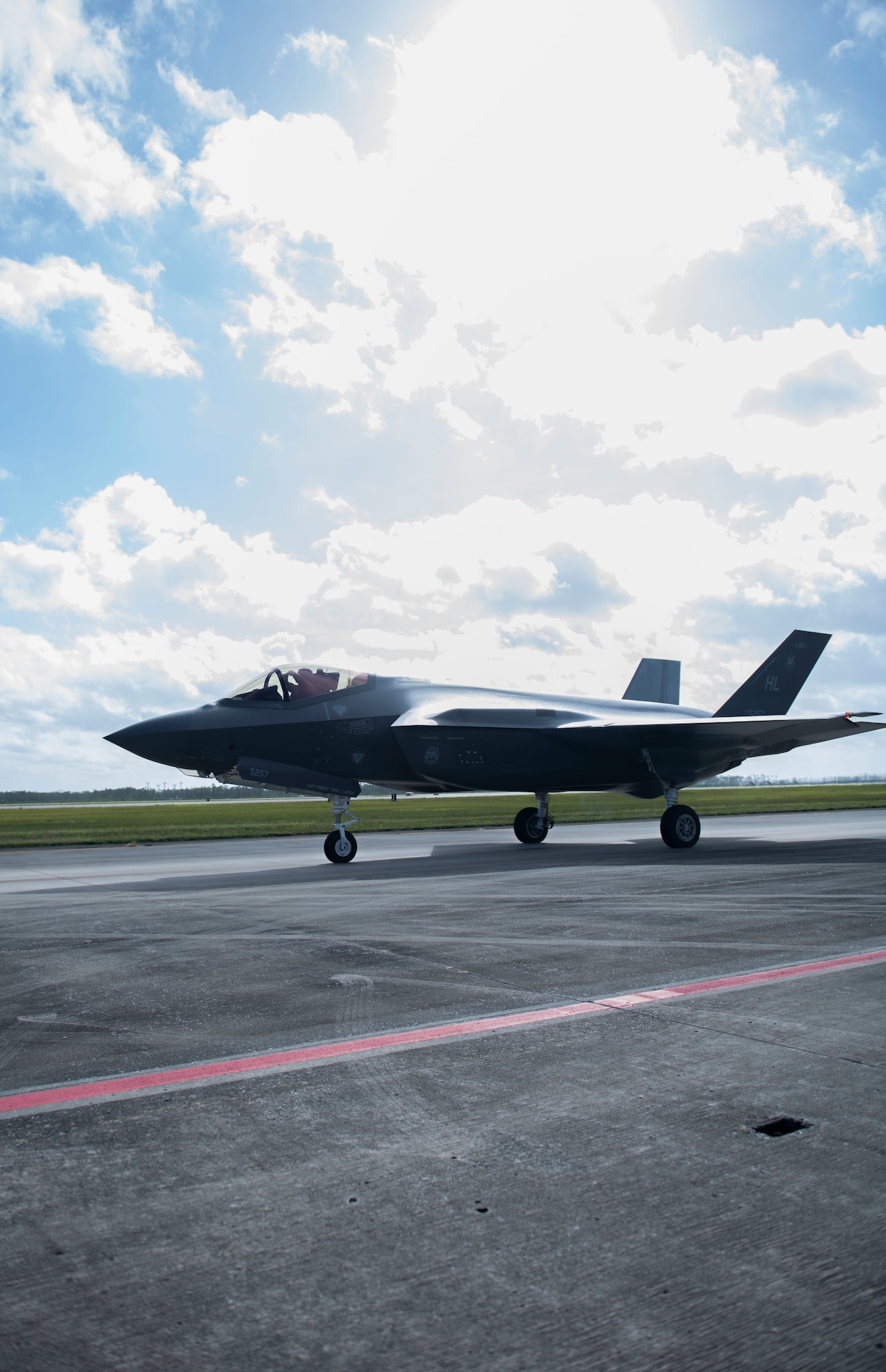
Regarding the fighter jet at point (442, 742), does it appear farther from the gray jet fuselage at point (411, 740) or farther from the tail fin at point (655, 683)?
the tail fin at point (655, 683)

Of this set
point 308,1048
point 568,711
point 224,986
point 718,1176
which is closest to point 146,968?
point 224,986

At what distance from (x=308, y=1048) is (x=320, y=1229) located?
1.93m

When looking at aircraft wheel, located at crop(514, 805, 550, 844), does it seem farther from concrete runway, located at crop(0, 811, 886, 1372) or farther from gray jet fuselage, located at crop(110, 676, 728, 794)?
concrete runway, located at crop(0, 811, 886, 1372)

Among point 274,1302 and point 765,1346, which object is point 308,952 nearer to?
point 274,1302

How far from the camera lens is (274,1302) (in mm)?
2369

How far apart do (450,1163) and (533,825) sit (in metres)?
17.0

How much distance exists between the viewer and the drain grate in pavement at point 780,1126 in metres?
3.43

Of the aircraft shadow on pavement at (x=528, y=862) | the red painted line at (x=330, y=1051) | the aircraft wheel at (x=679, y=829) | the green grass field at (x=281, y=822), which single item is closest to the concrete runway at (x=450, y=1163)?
the red painted line at (x=330, y=1051)

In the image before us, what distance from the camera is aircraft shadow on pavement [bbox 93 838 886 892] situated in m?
13.2

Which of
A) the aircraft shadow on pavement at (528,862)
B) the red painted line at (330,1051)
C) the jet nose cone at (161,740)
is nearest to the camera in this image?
the red painted line at (330,1051)

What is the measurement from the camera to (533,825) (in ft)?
65.6

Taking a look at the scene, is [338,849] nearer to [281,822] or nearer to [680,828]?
[680,828]

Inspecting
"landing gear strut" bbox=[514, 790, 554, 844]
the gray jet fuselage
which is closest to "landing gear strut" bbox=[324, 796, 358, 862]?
the gray jet fuselage

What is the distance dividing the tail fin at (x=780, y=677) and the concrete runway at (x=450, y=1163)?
15.5 m
